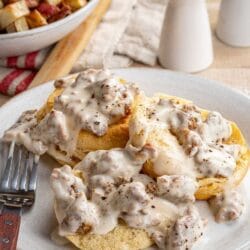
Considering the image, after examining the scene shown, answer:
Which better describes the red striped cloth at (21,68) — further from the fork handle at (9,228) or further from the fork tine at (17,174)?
the fork handle at (9,228)

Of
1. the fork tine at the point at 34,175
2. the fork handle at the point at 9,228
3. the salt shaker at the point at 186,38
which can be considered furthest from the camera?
the salt shaker at the point at 186,38

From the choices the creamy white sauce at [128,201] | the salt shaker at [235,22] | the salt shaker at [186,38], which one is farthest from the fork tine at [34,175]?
the salt shaker at [235,22]

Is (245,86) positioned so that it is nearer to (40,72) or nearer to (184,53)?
(184,53)

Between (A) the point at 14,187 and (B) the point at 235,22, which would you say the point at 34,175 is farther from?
(B) the point at 235,22

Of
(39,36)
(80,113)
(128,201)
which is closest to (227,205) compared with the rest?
(128,201)

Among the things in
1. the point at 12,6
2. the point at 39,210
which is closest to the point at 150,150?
the point at 39,210

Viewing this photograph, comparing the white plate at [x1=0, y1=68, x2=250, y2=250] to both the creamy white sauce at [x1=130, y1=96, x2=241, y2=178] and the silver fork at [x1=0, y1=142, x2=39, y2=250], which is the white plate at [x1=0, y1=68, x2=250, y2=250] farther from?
the creamy white sauce at [x1=130, y1=96, x2=241, y2=178]
